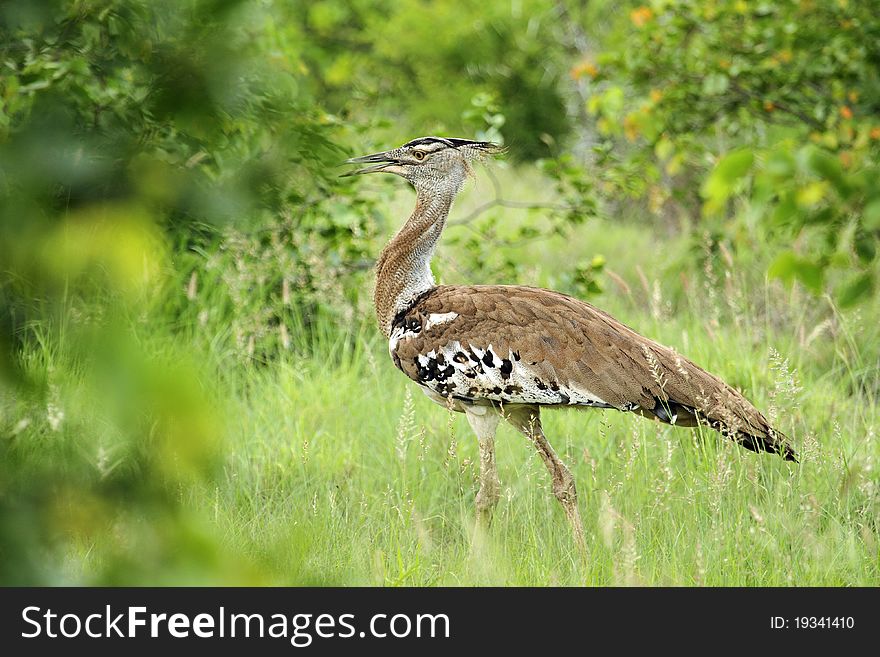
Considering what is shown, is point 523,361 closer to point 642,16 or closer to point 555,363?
point 555,363

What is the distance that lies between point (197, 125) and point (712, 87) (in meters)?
5.74

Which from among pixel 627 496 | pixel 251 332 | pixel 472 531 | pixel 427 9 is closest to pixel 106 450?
pixel 472 531

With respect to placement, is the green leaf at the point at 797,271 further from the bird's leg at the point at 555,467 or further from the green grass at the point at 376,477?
the bird's leg at the point at 555,467

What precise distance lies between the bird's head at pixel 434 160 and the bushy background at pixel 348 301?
1.65 feet

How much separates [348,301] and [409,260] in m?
1.68

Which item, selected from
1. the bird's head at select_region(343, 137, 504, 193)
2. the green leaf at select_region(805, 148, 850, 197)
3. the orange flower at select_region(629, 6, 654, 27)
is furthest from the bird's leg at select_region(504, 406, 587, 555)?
the orange flower at select_region(629, 6, 654, 27)

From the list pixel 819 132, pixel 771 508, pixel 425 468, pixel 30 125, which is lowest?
pixel 30 125

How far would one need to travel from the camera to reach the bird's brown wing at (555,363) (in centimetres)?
387

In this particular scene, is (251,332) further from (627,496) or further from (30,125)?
(30,125)

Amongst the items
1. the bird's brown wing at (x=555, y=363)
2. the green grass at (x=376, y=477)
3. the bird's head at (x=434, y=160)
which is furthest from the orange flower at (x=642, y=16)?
the bird's brown wing at (x=555, y=363)

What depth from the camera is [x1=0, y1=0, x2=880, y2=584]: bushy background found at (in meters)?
1.05

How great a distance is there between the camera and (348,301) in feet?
20.0

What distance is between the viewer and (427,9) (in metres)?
12.9

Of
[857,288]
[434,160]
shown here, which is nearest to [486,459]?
[434,160]
